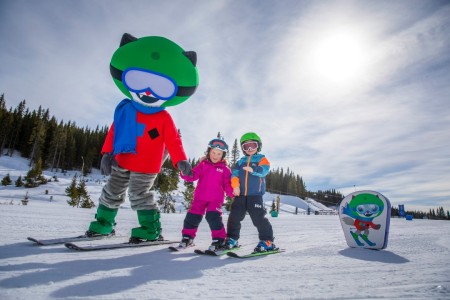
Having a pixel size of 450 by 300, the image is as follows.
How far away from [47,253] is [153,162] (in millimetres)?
1332

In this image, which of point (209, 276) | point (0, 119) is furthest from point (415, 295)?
point (0, 119)

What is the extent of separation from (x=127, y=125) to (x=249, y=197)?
5.68 feet

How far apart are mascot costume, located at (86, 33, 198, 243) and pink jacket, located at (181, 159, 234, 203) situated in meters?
0.26

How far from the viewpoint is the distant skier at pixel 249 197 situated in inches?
118

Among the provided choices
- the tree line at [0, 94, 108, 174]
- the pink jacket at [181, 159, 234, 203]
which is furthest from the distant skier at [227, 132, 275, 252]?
the tree line at [0, 94, 108, 174]

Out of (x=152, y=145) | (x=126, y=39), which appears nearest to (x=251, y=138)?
(x=152, y=145)

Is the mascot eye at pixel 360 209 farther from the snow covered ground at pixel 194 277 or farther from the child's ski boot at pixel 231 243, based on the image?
the child's ski boot at pixel 231 243

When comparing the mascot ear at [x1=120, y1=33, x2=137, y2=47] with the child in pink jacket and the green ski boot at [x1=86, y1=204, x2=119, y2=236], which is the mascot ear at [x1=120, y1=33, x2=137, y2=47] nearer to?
the child in pink jacket

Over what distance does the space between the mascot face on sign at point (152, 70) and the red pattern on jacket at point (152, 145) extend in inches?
8.5

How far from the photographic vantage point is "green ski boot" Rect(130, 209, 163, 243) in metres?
2.82

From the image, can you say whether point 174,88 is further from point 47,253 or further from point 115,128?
point 47,253

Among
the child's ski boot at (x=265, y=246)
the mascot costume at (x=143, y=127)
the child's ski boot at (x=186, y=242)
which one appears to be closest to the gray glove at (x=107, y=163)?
the mascot costume at (x=143, y=127)

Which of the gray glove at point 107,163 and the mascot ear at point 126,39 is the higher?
the mascot ear at point 126,39

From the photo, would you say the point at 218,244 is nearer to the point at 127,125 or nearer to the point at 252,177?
the point at 252,177
